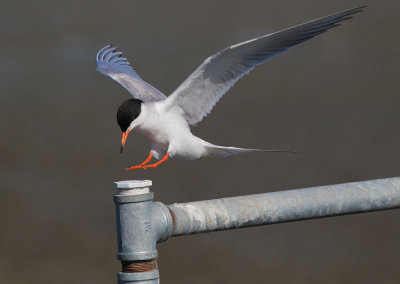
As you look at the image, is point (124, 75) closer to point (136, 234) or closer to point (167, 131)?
point (167, 131)

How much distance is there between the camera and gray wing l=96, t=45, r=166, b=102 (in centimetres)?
346

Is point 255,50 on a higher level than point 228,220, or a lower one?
higher

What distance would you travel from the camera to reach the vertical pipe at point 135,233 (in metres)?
1.51

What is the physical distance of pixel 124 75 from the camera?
3814 mm

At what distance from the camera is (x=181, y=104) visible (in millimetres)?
3268

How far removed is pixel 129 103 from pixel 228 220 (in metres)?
1.32

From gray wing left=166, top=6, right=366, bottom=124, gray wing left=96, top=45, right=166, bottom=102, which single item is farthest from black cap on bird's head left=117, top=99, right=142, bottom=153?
gray wing left=96, top=45, right=166, bottom=102

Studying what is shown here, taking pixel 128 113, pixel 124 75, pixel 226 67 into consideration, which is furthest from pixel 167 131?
pixel 124 75

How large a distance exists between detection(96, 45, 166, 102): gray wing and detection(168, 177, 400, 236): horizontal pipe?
1643mm

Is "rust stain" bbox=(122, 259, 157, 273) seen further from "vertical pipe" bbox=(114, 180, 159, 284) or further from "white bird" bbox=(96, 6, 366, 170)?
"white bird" bbox=(96, 6, 366, 170)

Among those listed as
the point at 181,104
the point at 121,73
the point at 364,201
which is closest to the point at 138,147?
the point at 121,73

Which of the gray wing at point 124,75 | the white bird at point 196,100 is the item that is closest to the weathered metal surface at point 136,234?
the white bird at point 196,100

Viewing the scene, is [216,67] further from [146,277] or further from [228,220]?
[146,277]

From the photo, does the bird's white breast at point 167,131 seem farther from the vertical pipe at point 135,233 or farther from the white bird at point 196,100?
the vertical pipe at point 135,233
